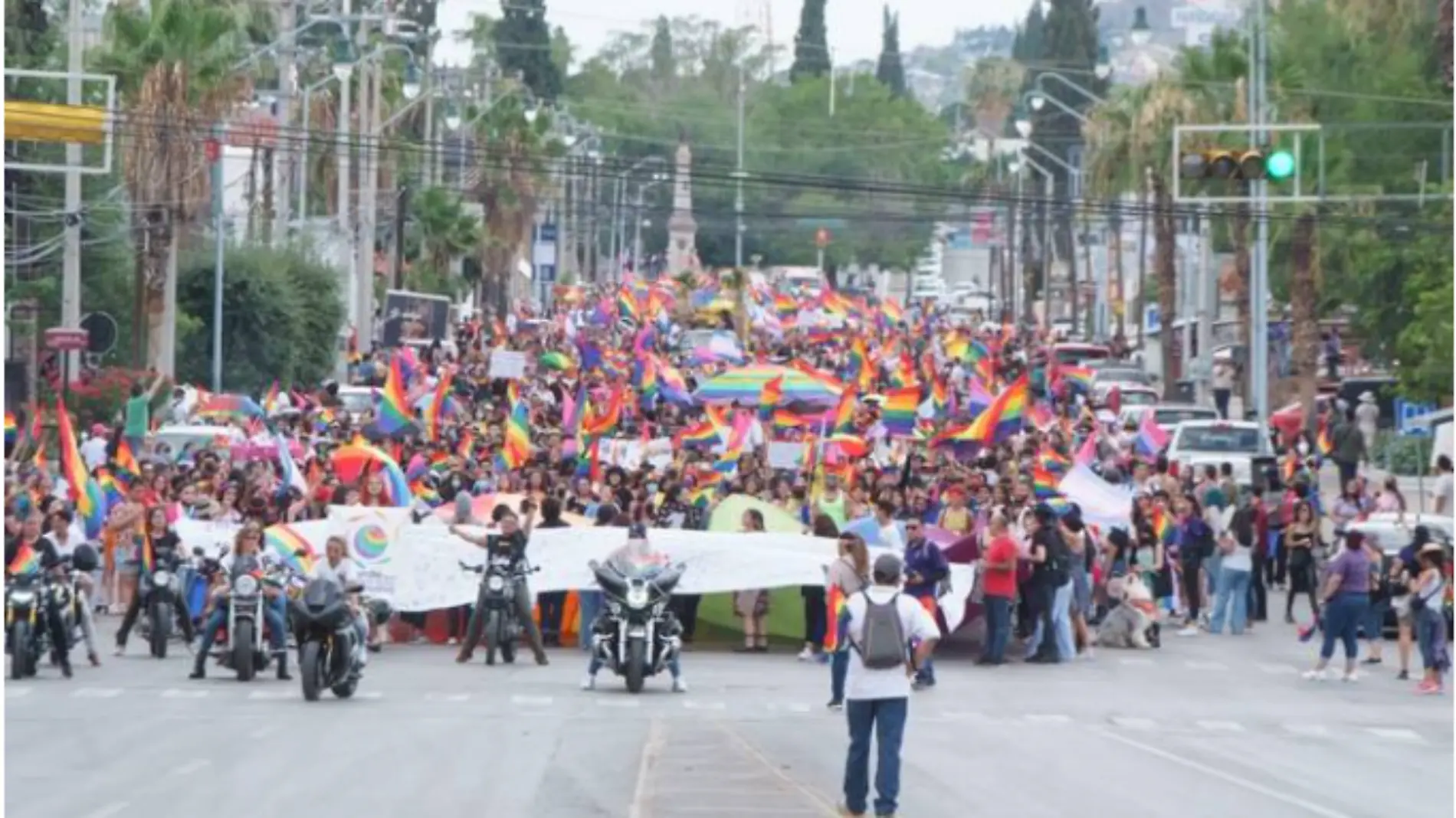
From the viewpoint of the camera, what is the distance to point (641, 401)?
60.8m

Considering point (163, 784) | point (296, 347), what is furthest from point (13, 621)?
point (296, 347)

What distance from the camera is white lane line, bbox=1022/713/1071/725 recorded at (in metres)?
26.1

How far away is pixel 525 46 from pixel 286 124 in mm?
118514

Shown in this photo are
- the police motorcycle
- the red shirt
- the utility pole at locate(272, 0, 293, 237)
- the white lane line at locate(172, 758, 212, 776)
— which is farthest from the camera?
the utility pole at locate(272, 0, 293, 237)

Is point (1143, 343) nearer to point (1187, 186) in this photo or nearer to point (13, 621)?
point (1187, 186)

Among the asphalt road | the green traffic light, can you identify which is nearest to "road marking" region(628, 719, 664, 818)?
the asphalt road

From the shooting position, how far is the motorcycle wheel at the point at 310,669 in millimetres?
26594

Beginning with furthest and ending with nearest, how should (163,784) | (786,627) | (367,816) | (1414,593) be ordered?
(786,627)
(1414,593)
(163,784)
(367,816)

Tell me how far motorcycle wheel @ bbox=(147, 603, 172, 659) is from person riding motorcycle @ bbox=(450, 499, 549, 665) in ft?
8.53

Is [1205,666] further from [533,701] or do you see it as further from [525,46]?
[525,46]

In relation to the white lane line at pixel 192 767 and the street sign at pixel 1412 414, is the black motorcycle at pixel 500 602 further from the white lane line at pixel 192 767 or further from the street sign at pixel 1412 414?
the street sign at pixel 1412 414

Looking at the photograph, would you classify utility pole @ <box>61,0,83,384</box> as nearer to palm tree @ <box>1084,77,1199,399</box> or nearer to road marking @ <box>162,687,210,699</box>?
road marking @ <box>162,687,210,699</box>

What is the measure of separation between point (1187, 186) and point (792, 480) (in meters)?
37.5

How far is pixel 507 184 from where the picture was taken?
409ft
